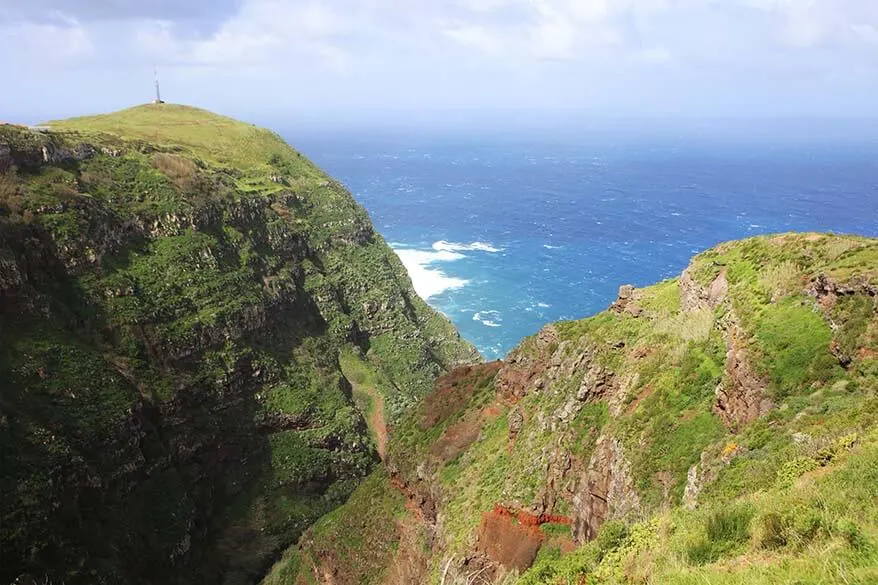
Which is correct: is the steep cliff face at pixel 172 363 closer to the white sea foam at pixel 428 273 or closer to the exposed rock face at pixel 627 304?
the white sea foam at pixel 428 273

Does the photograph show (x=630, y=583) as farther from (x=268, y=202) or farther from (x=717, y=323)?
(x=268, y=202)

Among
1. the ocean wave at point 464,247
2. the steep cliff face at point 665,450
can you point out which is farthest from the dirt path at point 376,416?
the ocean wave at point 464,247

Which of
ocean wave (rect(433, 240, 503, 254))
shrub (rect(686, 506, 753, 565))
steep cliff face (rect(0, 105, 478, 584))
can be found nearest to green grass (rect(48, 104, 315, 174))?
steep cliff face (rect(0, 105, 478, 584))

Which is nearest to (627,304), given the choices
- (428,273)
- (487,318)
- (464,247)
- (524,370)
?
(524,370)

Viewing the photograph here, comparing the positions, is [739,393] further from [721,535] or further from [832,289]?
[721,535]

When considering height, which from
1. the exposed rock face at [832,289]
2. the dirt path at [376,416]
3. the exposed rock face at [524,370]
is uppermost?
the exposed rock face at [832,289]

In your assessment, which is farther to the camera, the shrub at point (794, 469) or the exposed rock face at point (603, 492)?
the exposed rock face at point (603, 492)

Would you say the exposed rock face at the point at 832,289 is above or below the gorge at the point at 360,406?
above

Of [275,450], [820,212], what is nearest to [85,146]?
[275,450]
